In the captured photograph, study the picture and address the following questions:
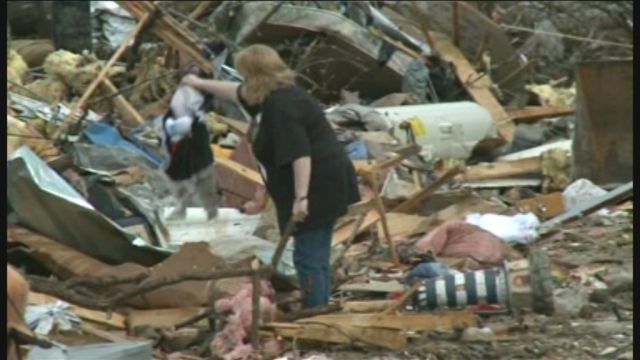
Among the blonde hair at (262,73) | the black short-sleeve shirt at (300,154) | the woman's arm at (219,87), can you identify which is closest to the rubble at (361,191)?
the black short-sleeve shirt at (300,154)

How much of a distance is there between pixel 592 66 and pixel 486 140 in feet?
5.64

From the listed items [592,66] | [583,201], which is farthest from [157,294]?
[592,66]

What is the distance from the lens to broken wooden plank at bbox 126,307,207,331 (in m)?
7.92

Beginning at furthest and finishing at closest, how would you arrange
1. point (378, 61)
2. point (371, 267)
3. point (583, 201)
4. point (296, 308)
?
point (378, 61) → point (583, 201) → point (371, 267) → point (296, 308)

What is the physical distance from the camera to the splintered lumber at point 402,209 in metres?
10.4

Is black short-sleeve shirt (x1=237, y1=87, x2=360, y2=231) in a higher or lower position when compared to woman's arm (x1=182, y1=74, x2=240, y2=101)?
lower

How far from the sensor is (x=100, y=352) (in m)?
6.74

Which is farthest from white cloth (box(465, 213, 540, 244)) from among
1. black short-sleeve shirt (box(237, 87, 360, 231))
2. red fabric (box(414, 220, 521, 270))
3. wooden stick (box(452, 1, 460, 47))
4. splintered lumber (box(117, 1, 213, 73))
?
wooden stick (box(452, 1, 460, 47))

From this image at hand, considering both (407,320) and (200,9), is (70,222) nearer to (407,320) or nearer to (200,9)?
(407,320)

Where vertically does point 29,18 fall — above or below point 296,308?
above

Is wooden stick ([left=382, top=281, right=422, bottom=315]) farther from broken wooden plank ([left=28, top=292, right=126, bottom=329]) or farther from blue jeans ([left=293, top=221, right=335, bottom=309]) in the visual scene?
broken wooden plank ([left=28, top=292, right=126, bottom=329])

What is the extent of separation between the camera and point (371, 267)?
9.72 metres

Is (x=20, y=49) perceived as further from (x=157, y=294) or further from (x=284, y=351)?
(x=284, y=351)

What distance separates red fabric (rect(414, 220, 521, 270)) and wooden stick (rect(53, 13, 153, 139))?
3.22 metres
